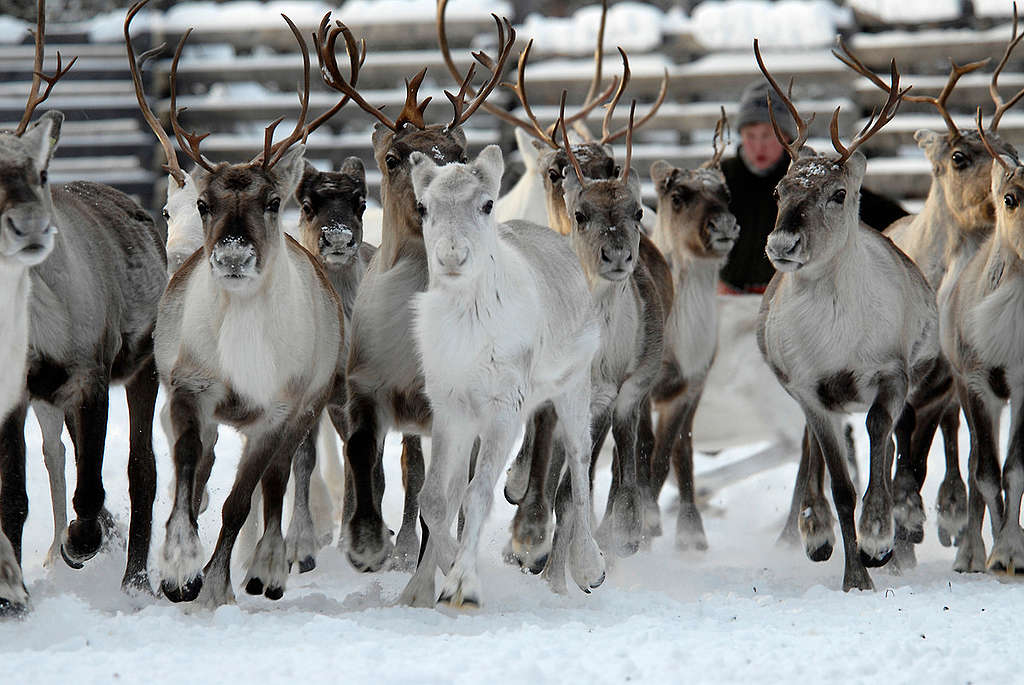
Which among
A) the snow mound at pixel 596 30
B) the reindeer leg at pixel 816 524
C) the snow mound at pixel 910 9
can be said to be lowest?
the reindeer leg at pixel 816 524

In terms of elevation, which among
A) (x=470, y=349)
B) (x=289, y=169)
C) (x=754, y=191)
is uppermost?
(x=289, y=169)

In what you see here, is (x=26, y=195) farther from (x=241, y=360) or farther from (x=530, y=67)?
(x=530, y=67)

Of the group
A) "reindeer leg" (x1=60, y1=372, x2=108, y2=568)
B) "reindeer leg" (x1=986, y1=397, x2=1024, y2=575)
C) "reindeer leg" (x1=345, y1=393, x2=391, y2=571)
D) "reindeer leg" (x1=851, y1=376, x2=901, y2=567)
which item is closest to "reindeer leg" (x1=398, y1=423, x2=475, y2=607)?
"reindeer leg" (x1=345, y1=393, x2=391, y2=571)

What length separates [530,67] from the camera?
44.6 feet

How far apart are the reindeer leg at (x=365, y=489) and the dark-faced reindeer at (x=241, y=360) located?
0.33 meters

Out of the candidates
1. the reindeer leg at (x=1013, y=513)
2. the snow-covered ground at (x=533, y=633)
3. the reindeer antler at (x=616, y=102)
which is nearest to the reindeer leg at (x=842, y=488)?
the snow-covered ground at (x=533, y=633)

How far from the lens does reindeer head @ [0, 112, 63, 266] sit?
15.6 feet

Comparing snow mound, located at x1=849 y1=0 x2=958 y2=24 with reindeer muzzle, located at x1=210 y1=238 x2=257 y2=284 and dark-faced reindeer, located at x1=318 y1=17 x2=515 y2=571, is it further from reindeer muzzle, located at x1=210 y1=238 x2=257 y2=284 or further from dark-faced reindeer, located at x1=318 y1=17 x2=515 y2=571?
reindeer muzzle, located at x1=210 y1=238 x2=257 y2=284

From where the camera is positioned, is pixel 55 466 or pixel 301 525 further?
pixel 301 525

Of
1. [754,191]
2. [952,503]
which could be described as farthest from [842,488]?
[754,191]

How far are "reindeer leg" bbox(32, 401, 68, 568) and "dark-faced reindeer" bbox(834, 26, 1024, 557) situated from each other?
4.12m

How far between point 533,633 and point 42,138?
2.64m

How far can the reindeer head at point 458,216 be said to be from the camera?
16.4ft

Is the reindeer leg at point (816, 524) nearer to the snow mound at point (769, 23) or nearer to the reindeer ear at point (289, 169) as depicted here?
the reindeer ear at point (289, 169)
